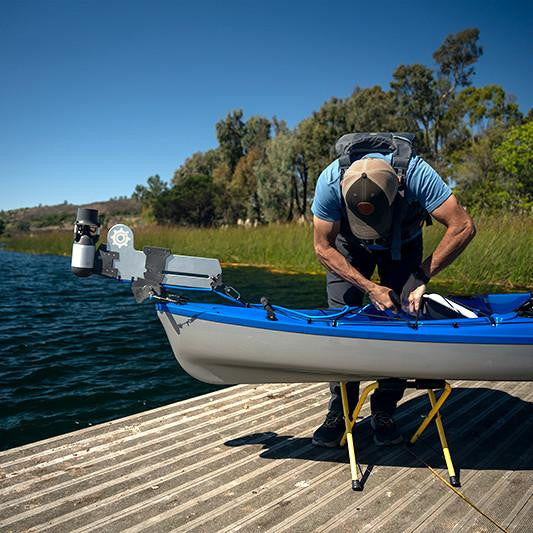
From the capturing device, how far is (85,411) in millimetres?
4129

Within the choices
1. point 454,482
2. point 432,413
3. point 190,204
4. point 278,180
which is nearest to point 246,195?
point 190,204

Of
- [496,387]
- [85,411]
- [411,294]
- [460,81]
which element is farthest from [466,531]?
[460,81]

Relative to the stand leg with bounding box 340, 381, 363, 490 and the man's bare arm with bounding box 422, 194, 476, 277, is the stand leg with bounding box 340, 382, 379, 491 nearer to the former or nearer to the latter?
the stand leg with bounding box 340, 381, 363, 490

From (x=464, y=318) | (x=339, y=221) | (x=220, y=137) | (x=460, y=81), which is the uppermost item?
(x=460, y=81)

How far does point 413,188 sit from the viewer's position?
220 cm

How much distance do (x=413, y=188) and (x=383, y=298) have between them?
543mm

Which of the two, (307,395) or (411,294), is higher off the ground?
(411,294)

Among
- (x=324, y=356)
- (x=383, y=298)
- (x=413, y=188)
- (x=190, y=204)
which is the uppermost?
(x=190, y=204)

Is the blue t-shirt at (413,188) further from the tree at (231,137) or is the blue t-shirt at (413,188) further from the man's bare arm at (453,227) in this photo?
the tree at (231,137)

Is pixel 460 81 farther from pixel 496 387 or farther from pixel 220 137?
pixel 496 387

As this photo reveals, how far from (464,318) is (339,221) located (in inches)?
30.3

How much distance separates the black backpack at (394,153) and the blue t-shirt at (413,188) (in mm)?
32

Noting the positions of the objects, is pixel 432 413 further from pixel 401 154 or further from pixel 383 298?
pixel 401 154

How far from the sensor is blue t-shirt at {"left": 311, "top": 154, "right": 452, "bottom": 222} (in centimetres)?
217
